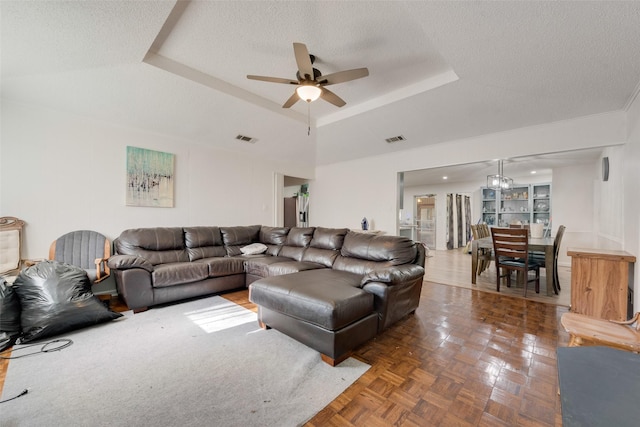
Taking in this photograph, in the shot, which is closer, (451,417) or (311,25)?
(451,417)

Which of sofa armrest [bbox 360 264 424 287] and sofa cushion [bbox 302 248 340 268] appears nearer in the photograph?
sofa armrest [bbox 360 264 424 287]

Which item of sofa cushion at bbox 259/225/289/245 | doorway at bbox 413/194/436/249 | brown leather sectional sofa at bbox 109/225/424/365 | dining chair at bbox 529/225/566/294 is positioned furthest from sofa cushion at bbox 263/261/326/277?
doorway at bbox 413/194/436/249

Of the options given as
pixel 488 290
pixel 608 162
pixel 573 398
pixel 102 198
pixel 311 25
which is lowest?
pixel 488 290

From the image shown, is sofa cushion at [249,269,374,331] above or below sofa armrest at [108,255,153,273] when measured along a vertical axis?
below

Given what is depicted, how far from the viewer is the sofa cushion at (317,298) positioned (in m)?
1.89

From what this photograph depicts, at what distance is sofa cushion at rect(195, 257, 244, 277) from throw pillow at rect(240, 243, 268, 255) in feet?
1.29

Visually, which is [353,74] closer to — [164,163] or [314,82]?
[314,82]

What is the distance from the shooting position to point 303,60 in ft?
7.23

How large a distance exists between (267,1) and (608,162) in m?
5.41

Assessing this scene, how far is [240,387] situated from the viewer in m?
1.66

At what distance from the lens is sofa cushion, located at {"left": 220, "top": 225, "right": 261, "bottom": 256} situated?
4363 millimetres

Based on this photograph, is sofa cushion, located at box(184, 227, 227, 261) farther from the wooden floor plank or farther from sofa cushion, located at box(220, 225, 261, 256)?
the wooden floor plank

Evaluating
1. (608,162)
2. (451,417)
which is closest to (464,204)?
(608,162)

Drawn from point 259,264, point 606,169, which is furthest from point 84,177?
point 606,169
